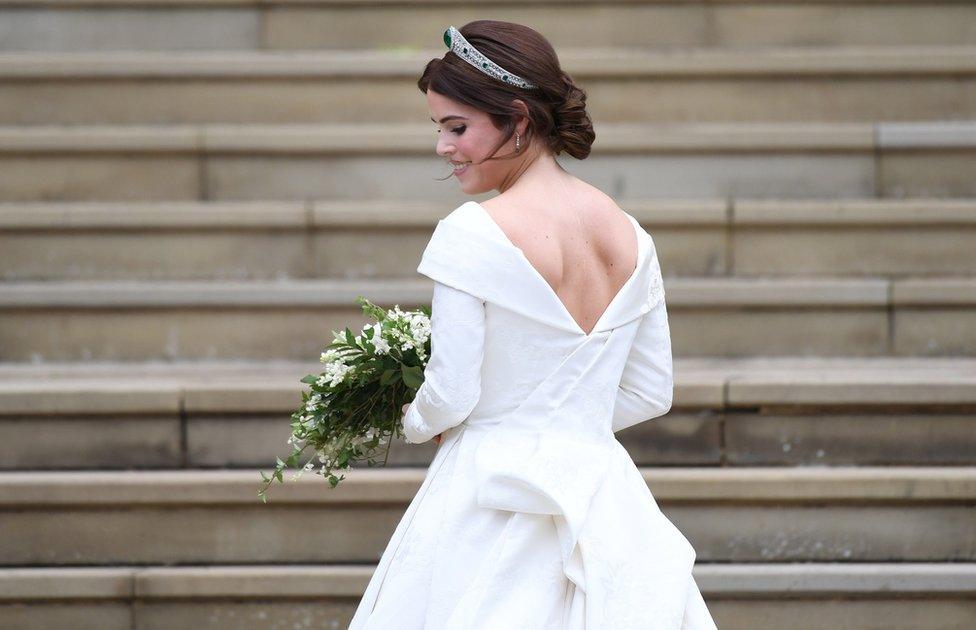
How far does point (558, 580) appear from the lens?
2.82 meters

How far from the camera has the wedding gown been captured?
2.72 meters

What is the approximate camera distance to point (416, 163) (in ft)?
20.6

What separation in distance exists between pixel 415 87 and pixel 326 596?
2.79 metres

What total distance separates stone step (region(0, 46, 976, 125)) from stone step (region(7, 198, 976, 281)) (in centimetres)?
72

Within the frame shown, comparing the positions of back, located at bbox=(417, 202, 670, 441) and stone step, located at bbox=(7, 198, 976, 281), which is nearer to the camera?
back, located at bbox=(417, 202, 670, 441)

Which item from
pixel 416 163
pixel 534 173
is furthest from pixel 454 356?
pixel 416 163

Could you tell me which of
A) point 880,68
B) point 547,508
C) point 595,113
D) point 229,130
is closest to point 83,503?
point 229,130

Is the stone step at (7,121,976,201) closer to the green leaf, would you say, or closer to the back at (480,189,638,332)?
the green leaf

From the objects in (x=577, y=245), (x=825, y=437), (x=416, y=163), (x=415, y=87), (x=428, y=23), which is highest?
Result: (x=428, y=23)

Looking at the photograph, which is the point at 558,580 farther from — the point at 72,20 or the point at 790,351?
the point at 72,20

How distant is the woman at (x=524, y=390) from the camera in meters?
2.73

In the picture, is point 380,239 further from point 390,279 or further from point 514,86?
point 514,86

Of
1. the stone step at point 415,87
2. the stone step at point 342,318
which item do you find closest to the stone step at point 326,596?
the stone step at point 342,318

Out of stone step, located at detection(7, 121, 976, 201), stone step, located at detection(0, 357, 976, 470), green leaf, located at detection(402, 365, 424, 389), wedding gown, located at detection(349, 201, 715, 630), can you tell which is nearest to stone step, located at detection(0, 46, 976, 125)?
stone step, located at detection(7, 121, 976, 201)
